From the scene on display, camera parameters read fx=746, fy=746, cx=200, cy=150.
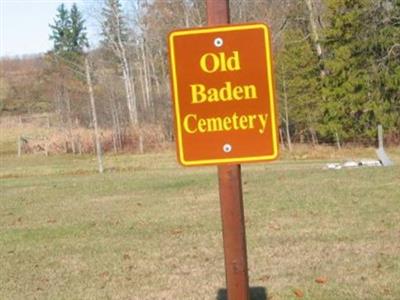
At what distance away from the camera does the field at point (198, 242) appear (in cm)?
679

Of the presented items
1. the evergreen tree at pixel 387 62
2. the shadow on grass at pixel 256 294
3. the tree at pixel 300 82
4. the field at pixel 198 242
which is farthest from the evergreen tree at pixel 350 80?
the shadow on grass at pixel 256 294

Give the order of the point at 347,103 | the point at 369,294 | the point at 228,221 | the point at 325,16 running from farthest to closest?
1. the point at 325,16
2. the point at 347,103
3. the point at 369,294
4. the point at 228,221

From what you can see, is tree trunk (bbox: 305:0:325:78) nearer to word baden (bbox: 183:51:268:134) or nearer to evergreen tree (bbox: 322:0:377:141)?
evergreen tree (bbox: 322:0:377:141)

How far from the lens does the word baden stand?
3.32 meters

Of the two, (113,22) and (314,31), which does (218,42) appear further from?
(113,22)

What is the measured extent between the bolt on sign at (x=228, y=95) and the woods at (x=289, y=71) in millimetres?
34174

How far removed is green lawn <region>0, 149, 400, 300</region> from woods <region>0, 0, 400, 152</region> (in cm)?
2136

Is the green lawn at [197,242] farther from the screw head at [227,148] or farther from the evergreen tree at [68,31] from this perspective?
the evergreen tree at [68,31]

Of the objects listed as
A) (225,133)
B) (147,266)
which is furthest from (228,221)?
(147,266)

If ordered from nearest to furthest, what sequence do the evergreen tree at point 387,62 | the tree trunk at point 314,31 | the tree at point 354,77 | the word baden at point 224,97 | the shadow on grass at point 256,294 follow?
the word baden at point 224,97 < the shadow on grass at point 256,294 < the evergreen tree at point 387,62 < the tree at point 354,77 < the tree trunk at point 314,31

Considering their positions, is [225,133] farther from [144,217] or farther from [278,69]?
[278,69]

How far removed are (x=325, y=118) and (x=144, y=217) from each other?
27207mm

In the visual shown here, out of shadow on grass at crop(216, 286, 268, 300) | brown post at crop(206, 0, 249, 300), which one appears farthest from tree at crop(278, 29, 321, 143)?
brown post at crop(206, 0, 249, 300)

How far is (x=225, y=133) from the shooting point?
3.34m
